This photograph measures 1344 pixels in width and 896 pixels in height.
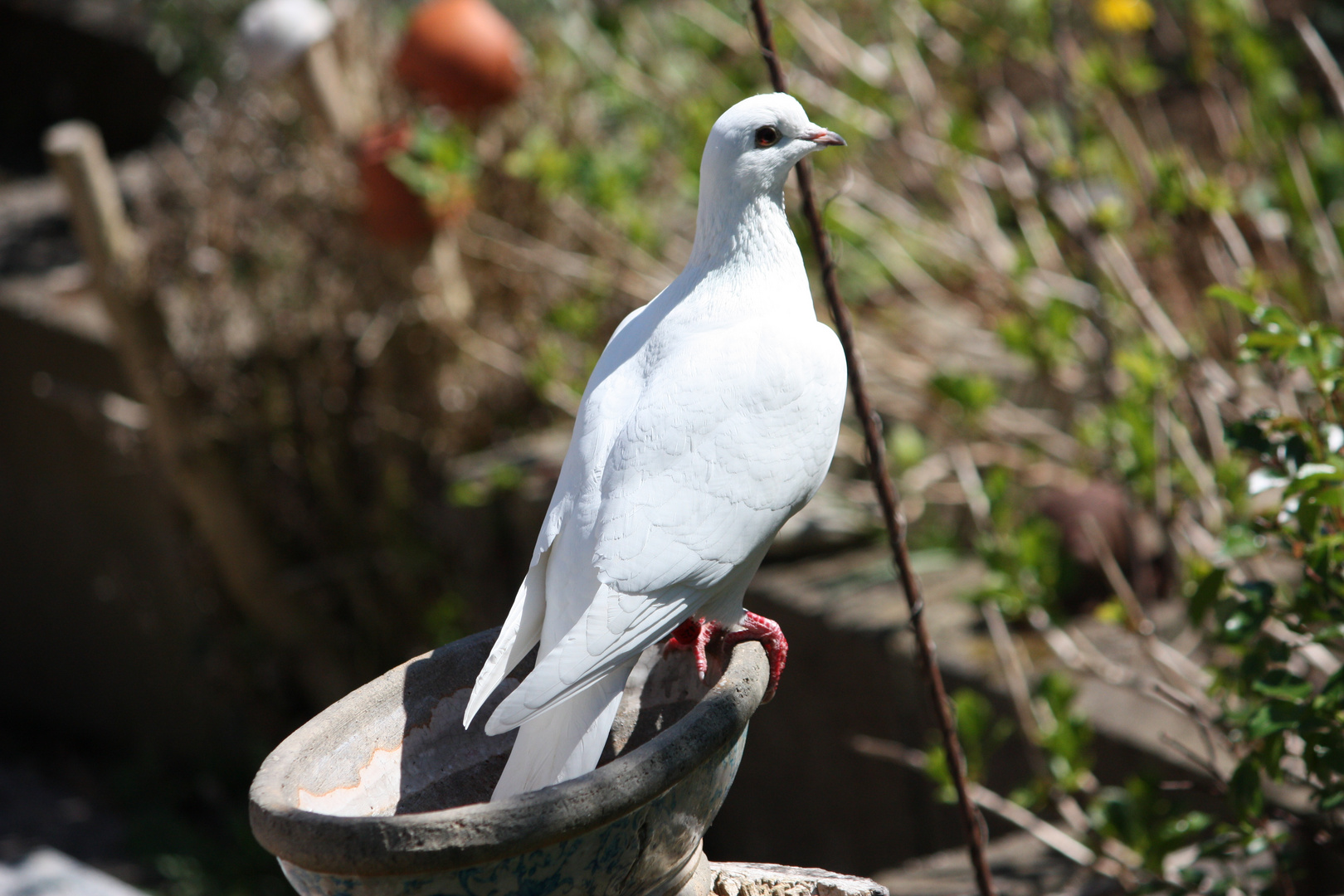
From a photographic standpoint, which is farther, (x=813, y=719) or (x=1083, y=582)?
(x=813, y=719)

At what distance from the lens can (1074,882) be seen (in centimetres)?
239

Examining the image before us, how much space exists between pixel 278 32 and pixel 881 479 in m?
3.17

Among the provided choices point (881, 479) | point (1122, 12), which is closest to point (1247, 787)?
point (881, 479)

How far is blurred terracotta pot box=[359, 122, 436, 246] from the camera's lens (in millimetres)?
4016

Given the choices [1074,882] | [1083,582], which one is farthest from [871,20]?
[1074,882]

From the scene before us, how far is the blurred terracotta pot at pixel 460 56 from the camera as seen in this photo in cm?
398

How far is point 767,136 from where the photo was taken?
1.51 meters

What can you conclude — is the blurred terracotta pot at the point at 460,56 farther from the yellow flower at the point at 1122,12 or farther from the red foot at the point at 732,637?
the red foot at the point at 732,637

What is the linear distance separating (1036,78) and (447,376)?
332 cm

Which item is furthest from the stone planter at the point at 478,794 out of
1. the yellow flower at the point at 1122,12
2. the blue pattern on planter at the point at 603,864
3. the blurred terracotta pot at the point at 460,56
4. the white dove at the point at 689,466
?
the blurred terracotta pot at the point at 460,56

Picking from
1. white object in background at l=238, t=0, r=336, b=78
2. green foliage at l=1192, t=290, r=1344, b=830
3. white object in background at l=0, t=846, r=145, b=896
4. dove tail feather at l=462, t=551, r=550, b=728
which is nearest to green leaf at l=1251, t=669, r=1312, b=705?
green foliage at l=1192, t=290, r=1344, b=830

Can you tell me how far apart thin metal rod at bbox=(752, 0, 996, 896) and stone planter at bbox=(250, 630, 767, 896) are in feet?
1.07

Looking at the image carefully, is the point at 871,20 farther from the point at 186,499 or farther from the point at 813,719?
the point at 186,499

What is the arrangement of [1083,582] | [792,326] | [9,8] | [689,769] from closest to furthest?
[689,769] → [792,326] → [1083,582] → [9,8]
